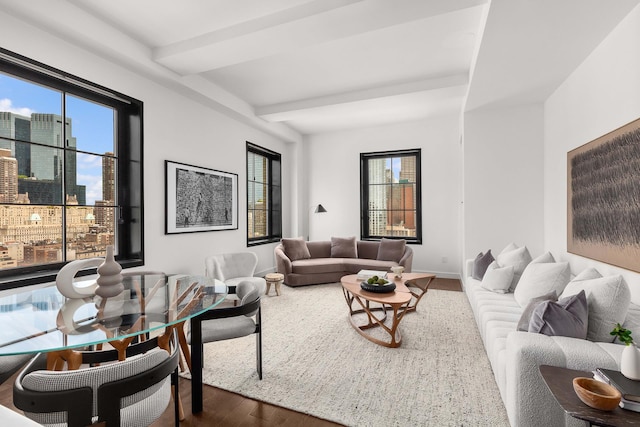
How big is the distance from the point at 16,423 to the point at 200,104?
4.23 metres

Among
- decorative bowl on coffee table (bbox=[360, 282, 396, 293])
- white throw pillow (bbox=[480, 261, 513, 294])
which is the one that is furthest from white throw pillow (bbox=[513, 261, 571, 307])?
decorative bowl on coffee table (bbox=[360, 282, 396, 293])

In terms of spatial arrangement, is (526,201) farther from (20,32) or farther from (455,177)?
(20,32)

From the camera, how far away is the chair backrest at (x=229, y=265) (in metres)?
4.09

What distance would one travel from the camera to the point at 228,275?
167 inches

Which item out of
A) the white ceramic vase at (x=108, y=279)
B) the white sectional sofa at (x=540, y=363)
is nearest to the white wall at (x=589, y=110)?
the white sectional sofa at (x=540, y=363)

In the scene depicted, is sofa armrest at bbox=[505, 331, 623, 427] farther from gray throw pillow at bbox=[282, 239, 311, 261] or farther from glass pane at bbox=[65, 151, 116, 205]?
gray throw pillow at bbox=[282, 239, 311, 261]

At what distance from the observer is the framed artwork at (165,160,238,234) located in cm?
393

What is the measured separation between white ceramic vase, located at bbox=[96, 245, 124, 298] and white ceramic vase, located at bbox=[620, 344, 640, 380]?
2.63 meters

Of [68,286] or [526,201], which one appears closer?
[68,286]

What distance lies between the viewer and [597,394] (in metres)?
1.20

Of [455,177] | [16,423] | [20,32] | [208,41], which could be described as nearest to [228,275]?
[208,41]

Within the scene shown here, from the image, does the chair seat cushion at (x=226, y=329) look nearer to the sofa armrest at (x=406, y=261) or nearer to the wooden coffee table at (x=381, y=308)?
the wooden coffee table at (x=381, y=308)

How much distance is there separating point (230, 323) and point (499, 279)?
2.62 metres

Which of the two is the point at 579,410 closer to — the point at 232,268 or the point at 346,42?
the point at 346,42
